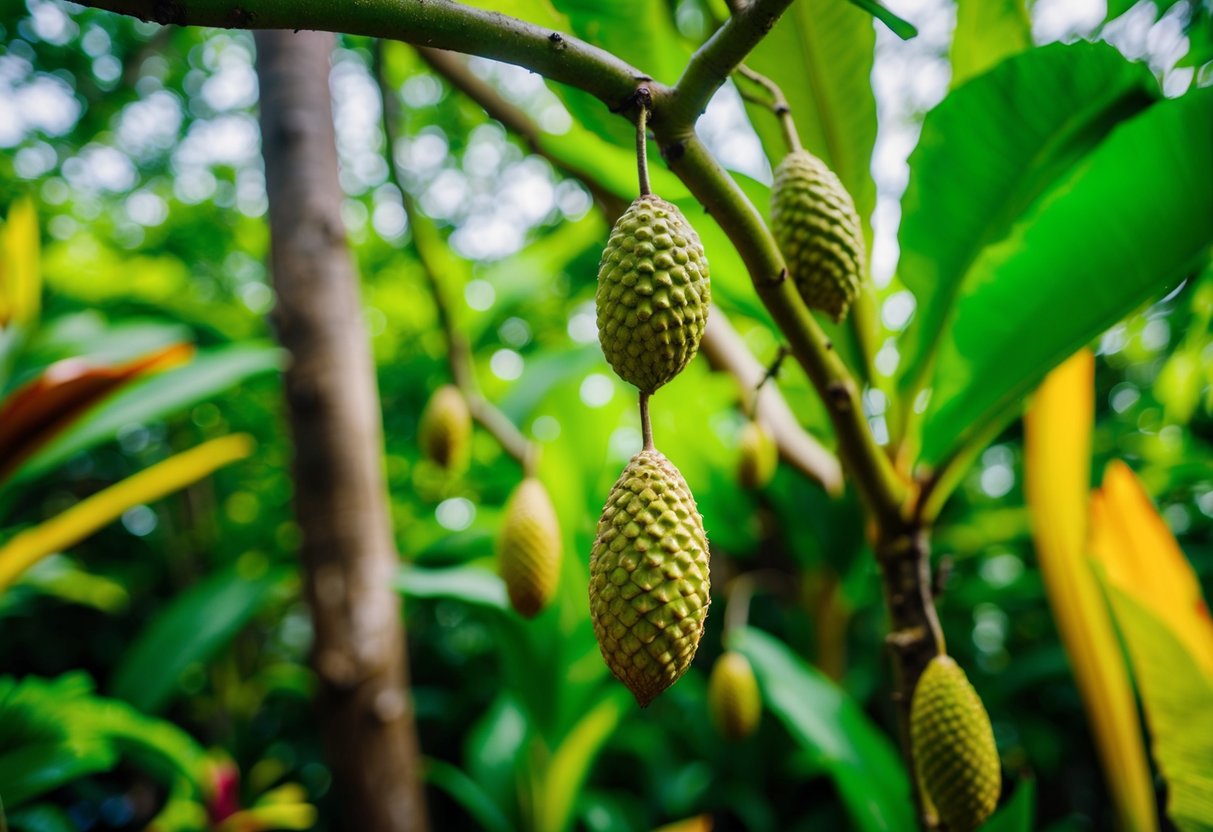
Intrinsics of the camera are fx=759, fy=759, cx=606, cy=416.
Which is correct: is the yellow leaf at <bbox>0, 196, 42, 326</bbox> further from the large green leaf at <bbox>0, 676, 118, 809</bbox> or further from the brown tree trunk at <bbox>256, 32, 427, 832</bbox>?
the large green leaf at <bbox>0, 676, 118, 809</bbox>

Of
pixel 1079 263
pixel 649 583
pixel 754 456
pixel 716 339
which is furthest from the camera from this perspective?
pixel 716 339

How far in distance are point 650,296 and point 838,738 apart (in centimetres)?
85

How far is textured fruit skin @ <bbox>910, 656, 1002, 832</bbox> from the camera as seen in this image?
54 cm

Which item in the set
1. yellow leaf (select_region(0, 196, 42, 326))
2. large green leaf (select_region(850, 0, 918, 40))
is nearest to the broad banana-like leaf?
large green leaf (select_region(850, 0, 918, 40))

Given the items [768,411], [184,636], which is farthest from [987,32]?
[184,636]

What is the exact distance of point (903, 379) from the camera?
79 cm

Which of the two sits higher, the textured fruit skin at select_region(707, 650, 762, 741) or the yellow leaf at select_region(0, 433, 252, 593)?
the yellow leaf at select_region(0, 433, 252, 593)

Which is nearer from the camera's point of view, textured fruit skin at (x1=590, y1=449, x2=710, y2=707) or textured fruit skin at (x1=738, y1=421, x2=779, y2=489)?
textured fruit skin at (x1=590, y1=449, x2=710, y2=707)

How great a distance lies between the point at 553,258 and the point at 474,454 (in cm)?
72

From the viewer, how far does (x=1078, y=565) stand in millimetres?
1030

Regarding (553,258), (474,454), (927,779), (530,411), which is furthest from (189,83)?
(927,779)

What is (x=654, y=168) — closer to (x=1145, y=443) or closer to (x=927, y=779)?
(x=927, y=779)

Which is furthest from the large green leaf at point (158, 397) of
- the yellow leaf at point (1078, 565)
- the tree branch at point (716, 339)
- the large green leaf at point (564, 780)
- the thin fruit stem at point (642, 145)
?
the yellow leaf at point (1078, 565)

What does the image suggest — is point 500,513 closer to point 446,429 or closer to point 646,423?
point 446,429
